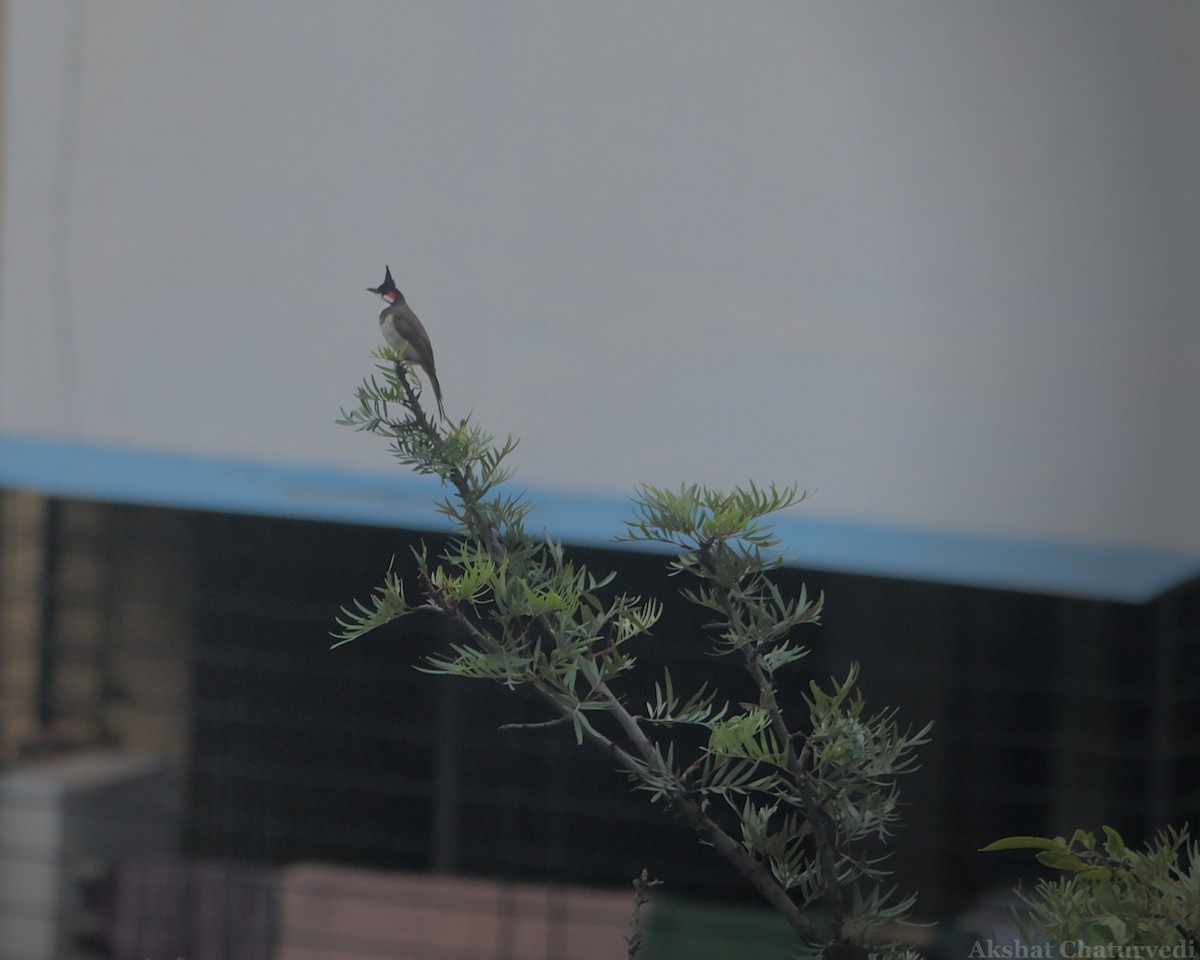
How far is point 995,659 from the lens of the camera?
41.3 inches

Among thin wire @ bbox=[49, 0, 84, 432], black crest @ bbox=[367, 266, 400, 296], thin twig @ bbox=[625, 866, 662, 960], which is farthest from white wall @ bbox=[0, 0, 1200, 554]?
thin twig @ bbox=[625, 866, 662, 960]

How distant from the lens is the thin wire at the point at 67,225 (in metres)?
0.76

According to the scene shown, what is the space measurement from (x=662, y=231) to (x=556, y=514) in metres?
0.32

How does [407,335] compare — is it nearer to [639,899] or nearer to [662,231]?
[639,899]

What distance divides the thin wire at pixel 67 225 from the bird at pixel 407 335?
1.42 feet

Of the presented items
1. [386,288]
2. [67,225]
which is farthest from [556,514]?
[67,225]

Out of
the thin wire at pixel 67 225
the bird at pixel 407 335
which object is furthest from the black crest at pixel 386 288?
the thin wire at pixel 67 225

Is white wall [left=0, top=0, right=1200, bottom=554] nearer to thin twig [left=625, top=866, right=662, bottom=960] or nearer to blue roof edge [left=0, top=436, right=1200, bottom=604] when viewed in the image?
blue roof edge [left=0, top=436, right=1200, bottom=604]

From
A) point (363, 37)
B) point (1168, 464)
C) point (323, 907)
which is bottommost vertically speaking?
point (323, 907)

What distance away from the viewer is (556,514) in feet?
1.84

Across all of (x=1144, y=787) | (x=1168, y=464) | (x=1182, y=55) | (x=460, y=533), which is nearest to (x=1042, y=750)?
(x=1144, y=787)

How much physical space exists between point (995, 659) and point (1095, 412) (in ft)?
0.87

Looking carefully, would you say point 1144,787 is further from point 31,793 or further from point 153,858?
point 31,793

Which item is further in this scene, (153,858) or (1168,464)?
(153,858)
